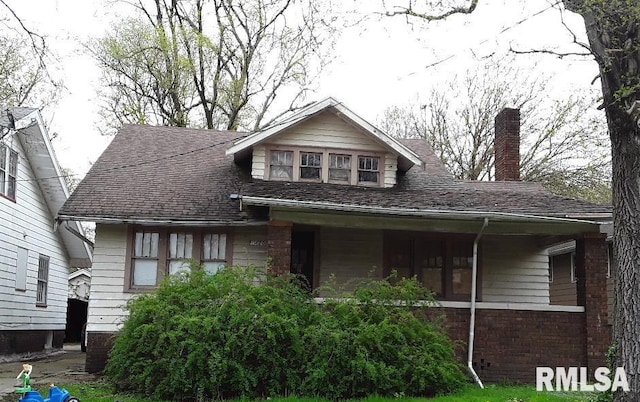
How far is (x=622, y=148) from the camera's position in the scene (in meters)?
8.37

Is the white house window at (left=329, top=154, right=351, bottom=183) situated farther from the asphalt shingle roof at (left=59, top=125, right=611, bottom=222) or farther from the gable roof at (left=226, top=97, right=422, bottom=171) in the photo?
the gable roof at (left=226, top=97, right=422, bottom=171)

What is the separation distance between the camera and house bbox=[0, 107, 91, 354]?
55.1 feet

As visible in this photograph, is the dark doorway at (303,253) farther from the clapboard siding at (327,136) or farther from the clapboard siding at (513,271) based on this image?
the clapboard siding at (513,271)

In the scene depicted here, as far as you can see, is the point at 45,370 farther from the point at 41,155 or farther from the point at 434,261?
the point at 434,261

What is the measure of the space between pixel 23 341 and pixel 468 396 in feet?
43.1

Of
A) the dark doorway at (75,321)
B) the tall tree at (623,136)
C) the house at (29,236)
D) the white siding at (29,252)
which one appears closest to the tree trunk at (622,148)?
the tall tree at (623,136)

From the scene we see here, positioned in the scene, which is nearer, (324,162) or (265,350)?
(265,350)

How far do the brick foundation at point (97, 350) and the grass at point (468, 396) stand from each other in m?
2.28

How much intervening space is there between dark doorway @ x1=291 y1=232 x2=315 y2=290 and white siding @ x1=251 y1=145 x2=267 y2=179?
1.58 metres

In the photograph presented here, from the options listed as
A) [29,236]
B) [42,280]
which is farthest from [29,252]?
[42,280]

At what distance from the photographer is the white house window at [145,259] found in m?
14.2

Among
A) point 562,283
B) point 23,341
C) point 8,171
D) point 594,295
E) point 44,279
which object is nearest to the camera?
point 594,295

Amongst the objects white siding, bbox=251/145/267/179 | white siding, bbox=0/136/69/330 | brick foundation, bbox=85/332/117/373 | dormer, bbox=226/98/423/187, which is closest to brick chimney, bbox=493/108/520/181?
dormer, bbox=226/98/423/187

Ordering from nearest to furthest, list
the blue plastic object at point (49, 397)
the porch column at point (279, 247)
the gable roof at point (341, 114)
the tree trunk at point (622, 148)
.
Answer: the tree trunk at point (622, 148) < the blue plastic object at point (49, 397) < the porch column at point (279, 247) < the gable roof at point (341, 114)
